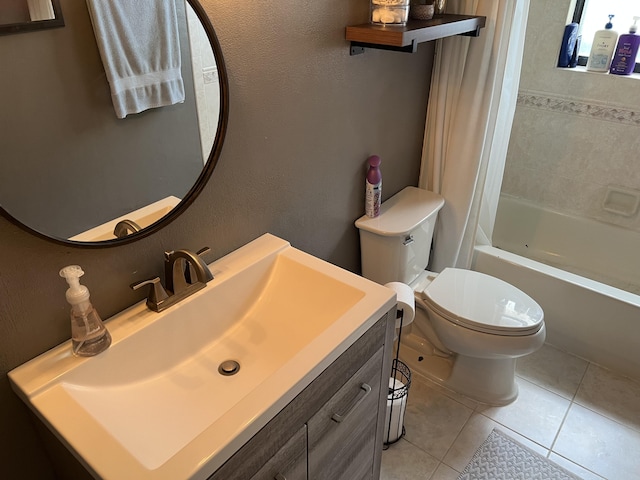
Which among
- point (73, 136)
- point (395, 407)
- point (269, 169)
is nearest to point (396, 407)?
point (395, 407)

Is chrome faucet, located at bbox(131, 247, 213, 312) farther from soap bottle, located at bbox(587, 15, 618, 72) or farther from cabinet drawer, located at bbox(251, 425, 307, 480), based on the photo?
soap bottle, located at bbox(587, 15, 618, 72)

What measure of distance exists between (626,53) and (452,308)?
145cm

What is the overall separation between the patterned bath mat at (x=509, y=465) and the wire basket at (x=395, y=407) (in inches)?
10.2

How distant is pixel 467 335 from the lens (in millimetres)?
1779

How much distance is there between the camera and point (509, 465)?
5.79 ft

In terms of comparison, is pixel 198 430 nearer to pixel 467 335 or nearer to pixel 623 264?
pixel 467 335

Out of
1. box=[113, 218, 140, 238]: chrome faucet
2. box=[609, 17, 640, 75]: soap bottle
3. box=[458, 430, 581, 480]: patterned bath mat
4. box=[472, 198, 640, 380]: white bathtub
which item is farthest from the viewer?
box=[609, 17, 640, 75]: soap bottle

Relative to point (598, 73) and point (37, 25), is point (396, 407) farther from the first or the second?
point (598, 73)

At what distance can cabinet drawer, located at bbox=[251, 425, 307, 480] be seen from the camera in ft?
3.19

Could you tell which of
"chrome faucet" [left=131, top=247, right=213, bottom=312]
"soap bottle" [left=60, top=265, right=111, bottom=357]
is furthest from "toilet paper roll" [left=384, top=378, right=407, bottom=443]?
"soap bottle" [left=60, top=265, right=111, bottom=357]

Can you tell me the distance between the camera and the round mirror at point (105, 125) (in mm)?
872

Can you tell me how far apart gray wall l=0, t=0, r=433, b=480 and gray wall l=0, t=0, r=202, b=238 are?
0.08 metres

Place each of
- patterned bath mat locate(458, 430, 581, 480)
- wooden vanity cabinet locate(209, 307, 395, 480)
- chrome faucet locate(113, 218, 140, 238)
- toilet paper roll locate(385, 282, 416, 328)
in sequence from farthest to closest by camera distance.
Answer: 1. patterned bath mat locate(458, 430, 581, 480)
2. toilet paper roll locate(385, 282, 416, 328)
3. chrome faucet locate(113, 218, 140, 238)
4. wooden vanity cabinet locate(209, 307, 395, 480)

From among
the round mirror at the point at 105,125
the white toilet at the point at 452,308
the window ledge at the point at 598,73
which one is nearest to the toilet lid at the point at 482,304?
the white toilet at the point at 452,308
